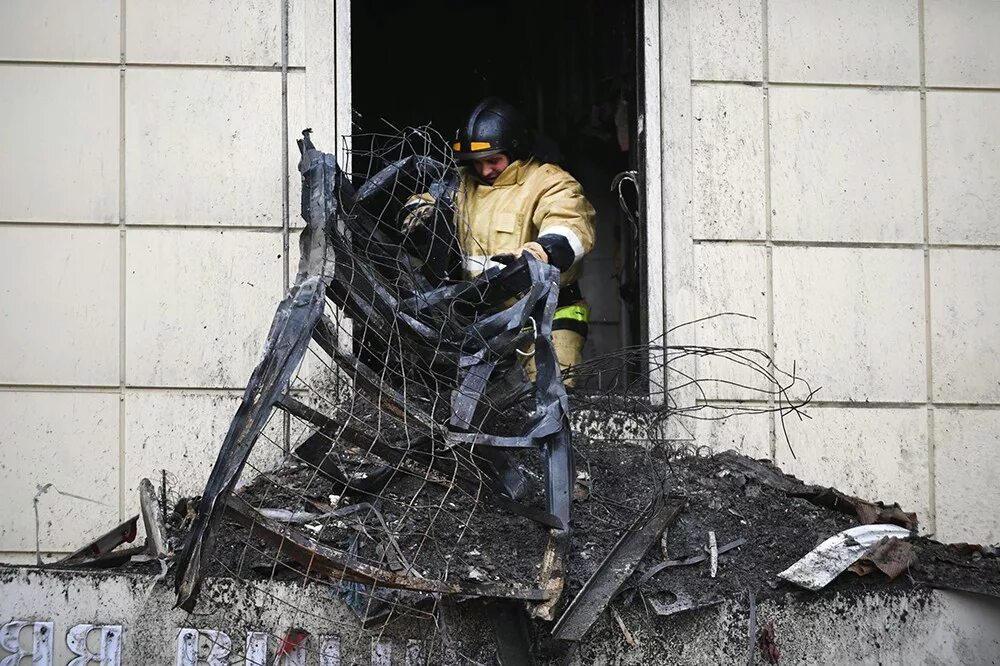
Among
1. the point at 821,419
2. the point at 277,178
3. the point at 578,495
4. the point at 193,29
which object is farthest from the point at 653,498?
the point at 193,29

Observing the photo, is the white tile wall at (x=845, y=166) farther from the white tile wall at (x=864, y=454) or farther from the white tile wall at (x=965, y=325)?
the white tile wall at (x=864, y=454)

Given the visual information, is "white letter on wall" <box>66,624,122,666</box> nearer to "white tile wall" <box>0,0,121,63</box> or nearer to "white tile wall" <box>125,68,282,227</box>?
"white tile wall" <box>125,68,282,227</box>

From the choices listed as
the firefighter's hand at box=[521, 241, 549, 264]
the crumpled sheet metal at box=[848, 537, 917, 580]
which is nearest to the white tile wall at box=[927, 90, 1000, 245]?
the crumpled sheet metal at box=[848, 537, 917, 580]

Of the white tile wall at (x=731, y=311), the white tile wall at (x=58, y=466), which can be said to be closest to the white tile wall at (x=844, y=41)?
the white tile wall at (x=731, y=311)

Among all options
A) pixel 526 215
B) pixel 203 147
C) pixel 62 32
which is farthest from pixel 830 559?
pixel 62 32

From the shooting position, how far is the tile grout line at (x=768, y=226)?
566 centimetres

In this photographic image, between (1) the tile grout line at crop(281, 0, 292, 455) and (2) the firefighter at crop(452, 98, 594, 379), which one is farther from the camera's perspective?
(2) the firefighter at crop(452, 98, 594, 379)

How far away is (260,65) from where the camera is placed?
5.59 metres

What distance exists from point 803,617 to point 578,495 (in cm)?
97

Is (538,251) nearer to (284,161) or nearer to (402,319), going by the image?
(402,319)

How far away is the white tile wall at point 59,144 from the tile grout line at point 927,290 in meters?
3.72

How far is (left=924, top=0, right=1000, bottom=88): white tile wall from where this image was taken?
590 cm

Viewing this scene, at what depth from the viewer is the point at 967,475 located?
570cm

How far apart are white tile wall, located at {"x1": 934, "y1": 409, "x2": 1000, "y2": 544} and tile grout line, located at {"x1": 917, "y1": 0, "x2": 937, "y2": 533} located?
22mm
